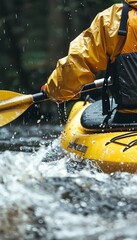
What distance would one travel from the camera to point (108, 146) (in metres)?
4.43

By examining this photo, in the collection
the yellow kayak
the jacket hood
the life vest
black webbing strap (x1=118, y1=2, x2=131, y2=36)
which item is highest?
the jacket hood

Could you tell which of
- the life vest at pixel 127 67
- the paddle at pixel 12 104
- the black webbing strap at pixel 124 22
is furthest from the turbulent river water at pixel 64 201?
the black webbing strap at pixel 124 22

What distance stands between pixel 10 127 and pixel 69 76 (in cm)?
479

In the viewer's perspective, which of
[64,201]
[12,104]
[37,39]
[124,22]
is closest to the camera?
[64,201]

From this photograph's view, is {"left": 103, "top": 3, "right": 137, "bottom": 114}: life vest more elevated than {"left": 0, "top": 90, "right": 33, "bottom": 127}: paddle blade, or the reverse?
{"left": 103, "top": 3, "right": 137, "bottom": 114}: life vest

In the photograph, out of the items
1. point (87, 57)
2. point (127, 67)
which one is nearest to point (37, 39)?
point (87, 57)

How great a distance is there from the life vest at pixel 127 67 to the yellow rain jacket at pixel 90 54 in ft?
0.16

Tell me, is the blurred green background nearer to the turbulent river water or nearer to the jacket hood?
the jacket hood

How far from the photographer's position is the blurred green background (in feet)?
37.1

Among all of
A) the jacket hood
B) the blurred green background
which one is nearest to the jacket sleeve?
the jacket hood

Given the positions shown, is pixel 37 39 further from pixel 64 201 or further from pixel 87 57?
pixel 64 201

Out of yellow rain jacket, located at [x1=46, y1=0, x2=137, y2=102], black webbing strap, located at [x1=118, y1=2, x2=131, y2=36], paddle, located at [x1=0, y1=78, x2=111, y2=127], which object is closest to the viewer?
black webbing strap, located at [x1=118, y1=2, x2=131, y2=36]

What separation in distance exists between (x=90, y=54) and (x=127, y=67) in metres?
0.30

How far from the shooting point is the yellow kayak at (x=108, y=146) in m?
4.20
